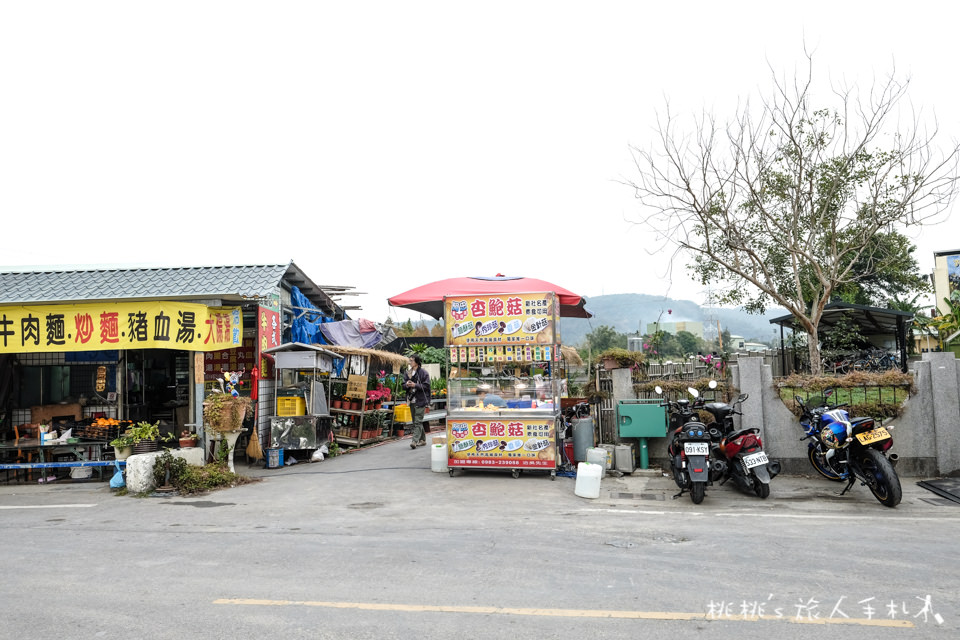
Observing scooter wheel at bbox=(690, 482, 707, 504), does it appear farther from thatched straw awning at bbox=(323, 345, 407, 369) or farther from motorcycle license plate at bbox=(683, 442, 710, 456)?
thatched straw awning at bbox=(323, 345, 407, 369)

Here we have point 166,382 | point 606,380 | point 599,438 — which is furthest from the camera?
point 166,382

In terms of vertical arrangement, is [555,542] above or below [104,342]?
below

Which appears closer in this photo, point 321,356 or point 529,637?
point 529,637

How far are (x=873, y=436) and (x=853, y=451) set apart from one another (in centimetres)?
36

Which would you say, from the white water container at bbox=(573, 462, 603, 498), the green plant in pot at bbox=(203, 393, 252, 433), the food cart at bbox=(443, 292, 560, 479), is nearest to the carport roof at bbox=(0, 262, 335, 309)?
the green plant in pot at bbox=(203, 393, 252, 433)

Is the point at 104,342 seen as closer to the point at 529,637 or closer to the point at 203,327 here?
the point at 203,327

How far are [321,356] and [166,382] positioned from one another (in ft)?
14.4

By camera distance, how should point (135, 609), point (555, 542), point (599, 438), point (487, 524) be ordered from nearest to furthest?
point (135, 609)
point (555, 542)
point (487, 524)
point (599, 438)

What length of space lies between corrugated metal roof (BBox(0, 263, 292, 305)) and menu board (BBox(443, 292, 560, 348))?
12.7 ft

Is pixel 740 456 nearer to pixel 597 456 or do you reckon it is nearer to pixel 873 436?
pixel 873 436

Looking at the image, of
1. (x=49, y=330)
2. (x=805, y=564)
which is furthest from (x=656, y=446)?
(x=49, y=330)

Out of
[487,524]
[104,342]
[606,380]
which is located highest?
[104,342]

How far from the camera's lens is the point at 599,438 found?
1062cm

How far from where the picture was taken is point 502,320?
404 inches
